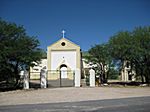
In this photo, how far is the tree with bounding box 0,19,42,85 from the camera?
26.9 m

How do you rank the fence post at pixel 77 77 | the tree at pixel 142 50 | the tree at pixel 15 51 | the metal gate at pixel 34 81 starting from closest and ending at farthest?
1. the tree at pixel 15 51
2. the fence post at pixel 77 77
3. the metal gate at pixel 34 81
4. the tree at pixel 142 50

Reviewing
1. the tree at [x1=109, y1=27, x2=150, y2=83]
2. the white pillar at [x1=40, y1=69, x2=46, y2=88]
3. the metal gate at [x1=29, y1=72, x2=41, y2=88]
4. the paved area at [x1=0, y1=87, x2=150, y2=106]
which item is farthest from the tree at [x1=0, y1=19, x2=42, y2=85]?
the tree at [x1=109, y1=27, x2=150, y2=83]

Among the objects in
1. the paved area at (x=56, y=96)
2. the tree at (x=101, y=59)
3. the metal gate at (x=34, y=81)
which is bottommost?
the paved area at (x=56, y=96)

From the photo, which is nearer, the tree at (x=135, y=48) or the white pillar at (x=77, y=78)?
the white pillar at (x=77, y=78)

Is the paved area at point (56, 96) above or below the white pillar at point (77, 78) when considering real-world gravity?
below

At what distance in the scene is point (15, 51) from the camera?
1085 inches

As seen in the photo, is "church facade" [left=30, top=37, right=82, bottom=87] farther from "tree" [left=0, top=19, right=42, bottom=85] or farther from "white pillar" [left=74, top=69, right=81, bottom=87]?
"tree" [left=0, top=19, right=42, bottom=85]

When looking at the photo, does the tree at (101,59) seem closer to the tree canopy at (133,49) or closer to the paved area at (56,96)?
the tree canopy at (133,49)

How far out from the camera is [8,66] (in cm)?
2759

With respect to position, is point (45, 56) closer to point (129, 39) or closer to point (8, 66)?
point (129, 39)

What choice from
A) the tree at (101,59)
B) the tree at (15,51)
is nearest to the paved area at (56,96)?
the tree at (15,51)

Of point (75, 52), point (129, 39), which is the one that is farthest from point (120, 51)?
point (75, 52)

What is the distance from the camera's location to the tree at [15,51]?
88.4ft

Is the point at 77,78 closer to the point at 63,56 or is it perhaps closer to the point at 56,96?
the point at 56,96
